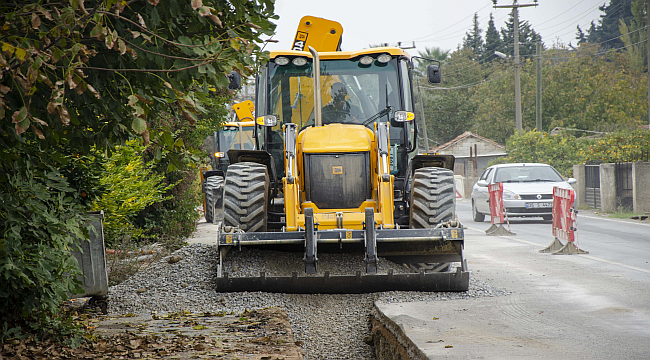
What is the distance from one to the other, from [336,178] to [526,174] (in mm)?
11733

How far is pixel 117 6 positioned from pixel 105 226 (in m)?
5.49

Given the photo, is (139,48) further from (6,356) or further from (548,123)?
(548,123)

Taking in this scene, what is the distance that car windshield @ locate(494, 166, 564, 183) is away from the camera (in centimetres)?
1748

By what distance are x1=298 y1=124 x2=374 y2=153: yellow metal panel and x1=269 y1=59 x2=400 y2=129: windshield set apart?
2.01 feet

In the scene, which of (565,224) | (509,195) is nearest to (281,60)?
(565,224)

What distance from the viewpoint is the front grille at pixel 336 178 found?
7707 millimetres

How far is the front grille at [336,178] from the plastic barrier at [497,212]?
7808 millimetres

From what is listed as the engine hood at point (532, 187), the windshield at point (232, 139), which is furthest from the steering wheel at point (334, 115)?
the windshield at point (232, 139)

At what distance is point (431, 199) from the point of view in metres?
7.49

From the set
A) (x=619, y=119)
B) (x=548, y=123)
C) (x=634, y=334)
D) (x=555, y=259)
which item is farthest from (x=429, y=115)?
(x=634, y=334)

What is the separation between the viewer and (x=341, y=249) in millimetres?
7180

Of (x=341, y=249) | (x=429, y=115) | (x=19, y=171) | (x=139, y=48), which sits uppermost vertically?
(x=429, y=115)

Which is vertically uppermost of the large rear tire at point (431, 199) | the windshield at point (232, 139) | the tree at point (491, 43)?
the tree at point (491, 43)

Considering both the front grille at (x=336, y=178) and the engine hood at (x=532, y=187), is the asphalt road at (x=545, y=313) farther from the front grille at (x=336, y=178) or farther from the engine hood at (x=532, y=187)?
the engine hood at (x=532, y=187)
